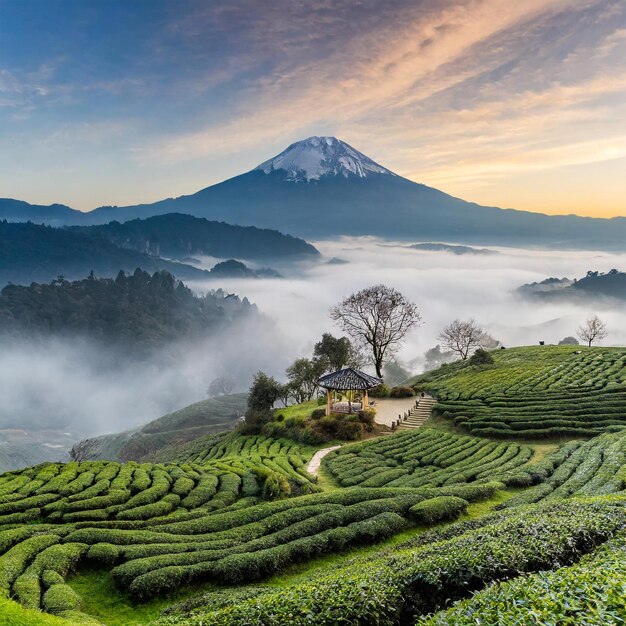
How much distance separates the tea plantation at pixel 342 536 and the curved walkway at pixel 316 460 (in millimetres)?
661

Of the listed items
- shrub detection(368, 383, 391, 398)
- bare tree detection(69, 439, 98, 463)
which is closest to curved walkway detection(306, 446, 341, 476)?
shrub detection(368, 383, 391, 398)

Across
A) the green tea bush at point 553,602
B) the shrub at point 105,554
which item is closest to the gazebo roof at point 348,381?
the shrub at point 105,554

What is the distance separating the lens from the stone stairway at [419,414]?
108ft

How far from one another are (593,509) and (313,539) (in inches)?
303

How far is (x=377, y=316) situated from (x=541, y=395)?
61.1ft

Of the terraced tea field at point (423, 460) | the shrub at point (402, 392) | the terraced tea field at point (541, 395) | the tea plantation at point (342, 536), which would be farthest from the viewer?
the shrub at point (402, 392)

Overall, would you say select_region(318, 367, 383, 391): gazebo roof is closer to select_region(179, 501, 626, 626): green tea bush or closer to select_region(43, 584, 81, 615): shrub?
select_region(179, 501, 626, 626): green tea bush

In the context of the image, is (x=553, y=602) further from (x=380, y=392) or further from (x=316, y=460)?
(x=380, y=392)

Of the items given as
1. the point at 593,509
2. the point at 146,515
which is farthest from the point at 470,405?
the point at 146,515

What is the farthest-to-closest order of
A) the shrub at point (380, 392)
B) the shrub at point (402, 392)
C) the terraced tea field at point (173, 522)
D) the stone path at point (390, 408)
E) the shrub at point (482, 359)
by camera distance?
the shrub at point (482, 359) → the shrub at point (380, 392) → the shrub at point (402, 392) → the stone path at point (390, 408) → the terraced tea field at point (173, 522)

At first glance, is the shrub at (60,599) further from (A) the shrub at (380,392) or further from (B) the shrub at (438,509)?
(A) the shrub at (380,392)

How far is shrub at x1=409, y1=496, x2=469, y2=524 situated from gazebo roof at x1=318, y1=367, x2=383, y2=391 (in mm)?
17555

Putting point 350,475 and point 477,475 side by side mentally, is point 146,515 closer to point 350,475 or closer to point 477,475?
point 350,475

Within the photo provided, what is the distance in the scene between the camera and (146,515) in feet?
50.7
